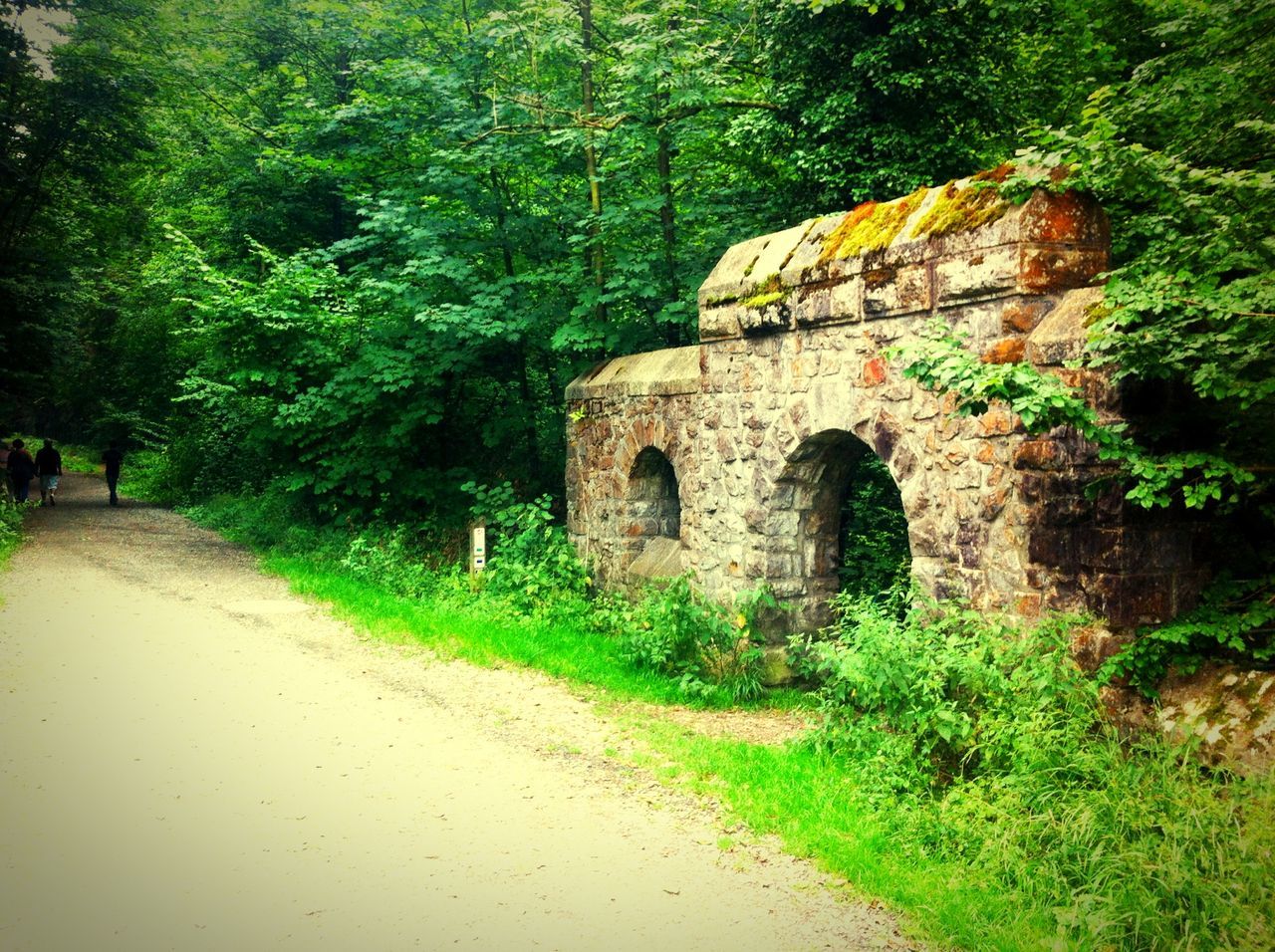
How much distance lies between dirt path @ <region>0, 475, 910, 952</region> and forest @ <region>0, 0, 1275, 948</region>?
1.15 m

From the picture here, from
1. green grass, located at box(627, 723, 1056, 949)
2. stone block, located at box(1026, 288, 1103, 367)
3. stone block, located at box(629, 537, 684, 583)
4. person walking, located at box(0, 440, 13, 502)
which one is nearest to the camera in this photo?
green grass, located at box(627, 723, 1056, 949)

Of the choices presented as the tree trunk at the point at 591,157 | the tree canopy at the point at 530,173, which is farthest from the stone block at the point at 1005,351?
the tree trunk at the point at 591,157

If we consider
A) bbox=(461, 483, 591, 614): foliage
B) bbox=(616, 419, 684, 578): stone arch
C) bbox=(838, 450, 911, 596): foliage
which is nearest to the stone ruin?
bbox=(616, 419, 684, 578): stone arch

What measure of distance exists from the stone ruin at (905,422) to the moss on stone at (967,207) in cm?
1

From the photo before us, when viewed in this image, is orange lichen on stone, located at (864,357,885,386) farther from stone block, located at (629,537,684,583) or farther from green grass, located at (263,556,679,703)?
stone block, located at (629,537,684,583)

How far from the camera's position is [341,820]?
453 cm

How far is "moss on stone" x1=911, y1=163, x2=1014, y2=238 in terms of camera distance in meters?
4.95

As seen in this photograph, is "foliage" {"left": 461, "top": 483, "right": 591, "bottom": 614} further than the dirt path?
Yes

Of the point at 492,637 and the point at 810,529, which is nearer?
the point at 810,529

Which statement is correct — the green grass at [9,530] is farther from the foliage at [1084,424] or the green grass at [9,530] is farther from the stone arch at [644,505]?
the foliage at [1084,424]

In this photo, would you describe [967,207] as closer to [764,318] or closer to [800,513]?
[764,318]

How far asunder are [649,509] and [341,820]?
577 centimetres

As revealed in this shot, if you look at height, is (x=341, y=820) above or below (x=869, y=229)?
below

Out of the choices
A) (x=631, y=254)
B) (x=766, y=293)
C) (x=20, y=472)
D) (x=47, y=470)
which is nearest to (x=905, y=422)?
(x=766, y=293)
